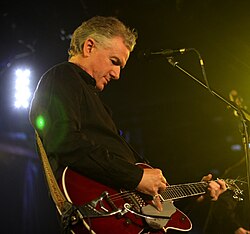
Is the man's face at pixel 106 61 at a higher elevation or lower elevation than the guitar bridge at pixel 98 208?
higher

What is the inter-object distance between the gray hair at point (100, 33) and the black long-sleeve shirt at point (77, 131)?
0.95ft

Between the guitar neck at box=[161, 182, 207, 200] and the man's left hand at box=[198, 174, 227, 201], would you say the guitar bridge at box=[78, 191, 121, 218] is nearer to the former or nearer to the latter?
the guitar neck at box=[161, 182, 207, 200]

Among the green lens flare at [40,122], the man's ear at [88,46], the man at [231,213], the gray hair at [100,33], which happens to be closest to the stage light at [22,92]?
the man at [231,213]

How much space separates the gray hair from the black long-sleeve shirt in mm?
290

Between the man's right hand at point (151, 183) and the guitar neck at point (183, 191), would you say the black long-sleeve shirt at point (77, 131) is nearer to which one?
the man's right hand at point (151, 183)

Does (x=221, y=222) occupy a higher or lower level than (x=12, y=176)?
lower

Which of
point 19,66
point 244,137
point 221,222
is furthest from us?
point 19,66

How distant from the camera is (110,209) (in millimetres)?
1756

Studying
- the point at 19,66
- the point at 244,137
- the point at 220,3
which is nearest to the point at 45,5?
the point at 19,66

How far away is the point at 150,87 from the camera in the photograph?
6.38 meters

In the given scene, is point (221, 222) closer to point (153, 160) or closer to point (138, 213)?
point (138, 213)

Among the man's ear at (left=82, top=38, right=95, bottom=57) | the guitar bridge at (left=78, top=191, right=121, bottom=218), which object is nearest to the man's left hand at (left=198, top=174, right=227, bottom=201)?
the guitar bridge at (left=78, top=191, right=121, bottom=218)

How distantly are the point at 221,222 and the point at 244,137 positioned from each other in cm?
90

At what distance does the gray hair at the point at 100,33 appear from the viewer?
2270 millimetres
